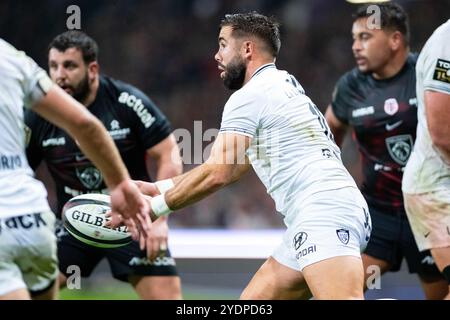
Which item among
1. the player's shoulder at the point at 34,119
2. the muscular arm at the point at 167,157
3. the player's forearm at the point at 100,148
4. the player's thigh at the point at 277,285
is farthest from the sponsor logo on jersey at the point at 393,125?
the player's forearm at the point at 100,148

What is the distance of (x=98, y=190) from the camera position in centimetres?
662

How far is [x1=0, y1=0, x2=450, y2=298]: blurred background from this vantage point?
13.5 m

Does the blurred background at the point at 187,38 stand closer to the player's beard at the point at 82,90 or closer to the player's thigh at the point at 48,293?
the player's beard at the point at 82,90

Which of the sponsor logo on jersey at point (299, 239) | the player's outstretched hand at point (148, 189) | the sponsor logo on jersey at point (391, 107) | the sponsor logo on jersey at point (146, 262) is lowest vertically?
the sponsor logo on jersey at point (146, 262)

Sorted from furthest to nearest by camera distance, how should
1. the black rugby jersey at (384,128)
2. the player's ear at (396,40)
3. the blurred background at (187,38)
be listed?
the blurred background at (187,38) → the player's ear at (396,40) → the black rugby jersey at (384,128)

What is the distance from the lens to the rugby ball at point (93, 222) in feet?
16.7

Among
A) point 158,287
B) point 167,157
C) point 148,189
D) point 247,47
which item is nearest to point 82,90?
point 167,157

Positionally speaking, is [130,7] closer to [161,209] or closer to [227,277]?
[227,277]

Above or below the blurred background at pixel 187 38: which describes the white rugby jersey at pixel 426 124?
above

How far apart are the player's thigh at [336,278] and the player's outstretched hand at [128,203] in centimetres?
95


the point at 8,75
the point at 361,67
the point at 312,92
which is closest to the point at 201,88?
the point at 312,92

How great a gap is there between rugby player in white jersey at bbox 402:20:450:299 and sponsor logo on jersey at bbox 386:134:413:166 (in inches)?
45.1

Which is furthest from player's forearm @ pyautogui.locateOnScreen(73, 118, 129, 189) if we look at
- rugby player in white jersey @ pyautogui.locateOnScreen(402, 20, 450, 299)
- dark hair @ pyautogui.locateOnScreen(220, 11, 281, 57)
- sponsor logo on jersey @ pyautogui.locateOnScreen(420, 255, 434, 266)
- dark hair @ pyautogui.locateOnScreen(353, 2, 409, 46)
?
dark hair @ pyautogui.locateOnScreen(353, 2, 409, 46)

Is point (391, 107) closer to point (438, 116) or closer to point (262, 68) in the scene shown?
point (438, 116)
